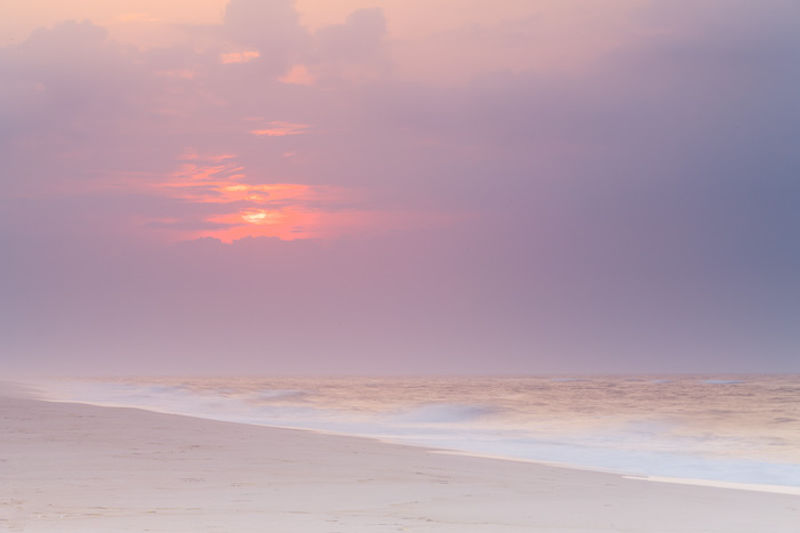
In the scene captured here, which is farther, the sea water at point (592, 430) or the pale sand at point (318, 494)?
the sea water at point (592, 430)

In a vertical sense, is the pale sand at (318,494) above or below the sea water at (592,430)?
above

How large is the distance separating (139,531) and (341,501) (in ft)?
7.58

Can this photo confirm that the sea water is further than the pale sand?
Yes

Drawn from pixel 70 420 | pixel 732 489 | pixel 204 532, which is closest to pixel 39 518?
pixel 204 532

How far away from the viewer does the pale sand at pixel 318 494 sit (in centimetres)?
661

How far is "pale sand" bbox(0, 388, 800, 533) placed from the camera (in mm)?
6613

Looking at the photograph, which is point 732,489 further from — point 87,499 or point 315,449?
point 87,499

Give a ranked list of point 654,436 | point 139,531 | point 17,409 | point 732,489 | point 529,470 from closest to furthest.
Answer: point 139,531, point 732,489, point 529,470, point 17,409, point 654,436

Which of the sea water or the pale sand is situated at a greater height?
the pale sand

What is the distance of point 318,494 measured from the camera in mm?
8219

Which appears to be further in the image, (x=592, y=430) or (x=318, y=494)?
(x=592, y=430)

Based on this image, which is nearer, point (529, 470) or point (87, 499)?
point (87, 499)

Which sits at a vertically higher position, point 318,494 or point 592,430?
point 318,494

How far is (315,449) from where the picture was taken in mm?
13133
